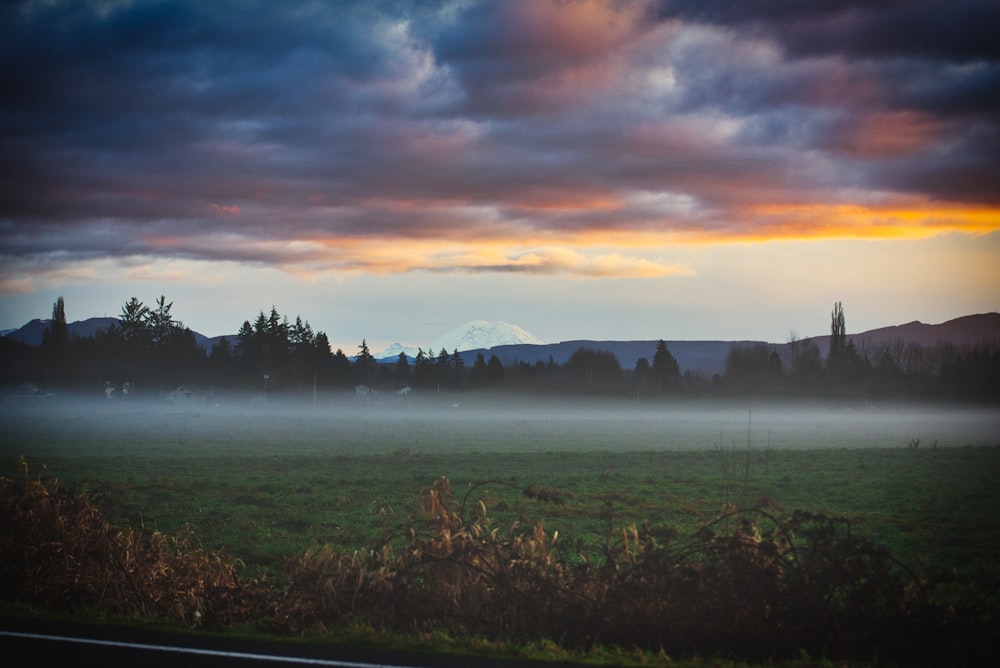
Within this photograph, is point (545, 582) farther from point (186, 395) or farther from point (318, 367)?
point (318, 367)

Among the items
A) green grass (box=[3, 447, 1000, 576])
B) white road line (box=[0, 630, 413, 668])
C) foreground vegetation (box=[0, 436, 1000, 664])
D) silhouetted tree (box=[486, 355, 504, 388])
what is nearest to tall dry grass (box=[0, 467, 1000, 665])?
foreground vegetation (box=[0, 436, 1000, 664])

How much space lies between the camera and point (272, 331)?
177 metres

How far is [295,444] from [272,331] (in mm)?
123780

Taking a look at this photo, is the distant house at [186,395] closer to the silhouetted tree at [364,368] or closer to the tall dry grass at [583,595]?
the silhouetted tree at [364,368]

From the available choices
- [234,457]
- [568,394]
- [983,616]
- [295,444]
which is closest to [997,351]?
[568,394]

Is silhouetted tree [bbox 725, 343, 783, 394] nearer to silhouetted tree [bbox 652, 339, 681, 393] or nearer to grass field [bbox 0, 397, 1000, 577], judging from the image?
silhouetted tree [bbox 652, 339, 681, 393]

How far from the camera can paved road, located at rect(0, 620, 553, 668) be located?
9266 millimetres

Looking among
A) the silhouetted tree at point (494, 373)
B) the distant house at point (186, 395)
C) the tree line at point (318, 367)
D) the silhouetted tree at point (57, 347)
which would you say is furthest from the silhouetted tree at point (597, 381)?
the silhouetted tree at point (57, 347)

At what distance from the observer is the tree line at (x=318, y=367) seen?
161375mm

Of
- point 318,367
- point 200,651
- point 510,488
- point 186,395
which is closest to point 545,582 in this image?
point 200,651

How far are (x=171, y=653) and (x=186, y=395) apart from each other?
504ft

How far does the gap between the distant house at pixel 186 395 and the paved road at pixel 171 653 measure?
463 ft

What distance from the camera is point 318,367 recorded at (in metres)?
177

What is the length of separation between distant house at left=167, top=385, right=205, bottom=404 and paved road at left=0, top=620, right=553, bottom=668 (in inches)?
5558
